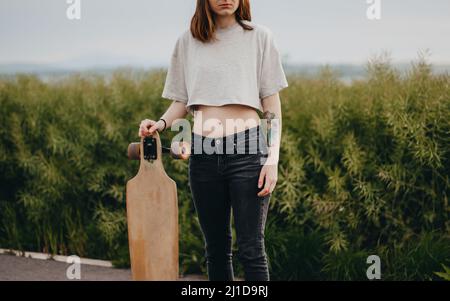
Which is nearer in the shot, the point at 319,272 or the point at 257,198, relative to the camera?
the point at 257,198

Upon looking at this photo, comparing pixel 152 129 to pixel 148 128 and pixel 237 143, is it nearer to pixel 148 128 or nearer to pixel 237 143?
pixel 148 128

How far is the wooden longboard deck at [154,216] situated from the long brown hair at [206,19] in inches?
20.4

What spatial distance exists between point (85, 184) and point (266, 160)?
3.22 meters

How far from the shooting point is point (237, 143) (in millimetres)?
3418

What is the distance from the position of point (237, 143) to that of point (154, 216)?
0.55 meters

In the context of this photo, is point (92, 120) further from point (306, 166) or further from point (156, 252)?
point (156, 252)

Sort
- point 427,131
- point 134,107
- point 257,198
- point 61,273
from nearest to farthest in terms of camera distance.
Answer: point 257,198, point 427,131, point 61,273, point 134,107

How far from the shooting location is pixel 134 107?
6.33 m

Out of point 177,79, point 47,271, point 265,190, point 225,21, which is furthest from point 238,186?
point 47,271

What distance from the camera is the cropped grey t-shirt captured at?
3.49 m

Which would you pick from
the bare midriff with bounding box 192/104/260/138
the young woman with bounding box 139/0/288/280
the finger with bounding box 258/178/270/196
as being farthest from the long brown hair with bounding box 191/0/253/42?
the finger with bounding box 258/178/270/196

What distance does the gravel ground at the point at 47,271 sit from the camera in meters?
Answer: 5.71
